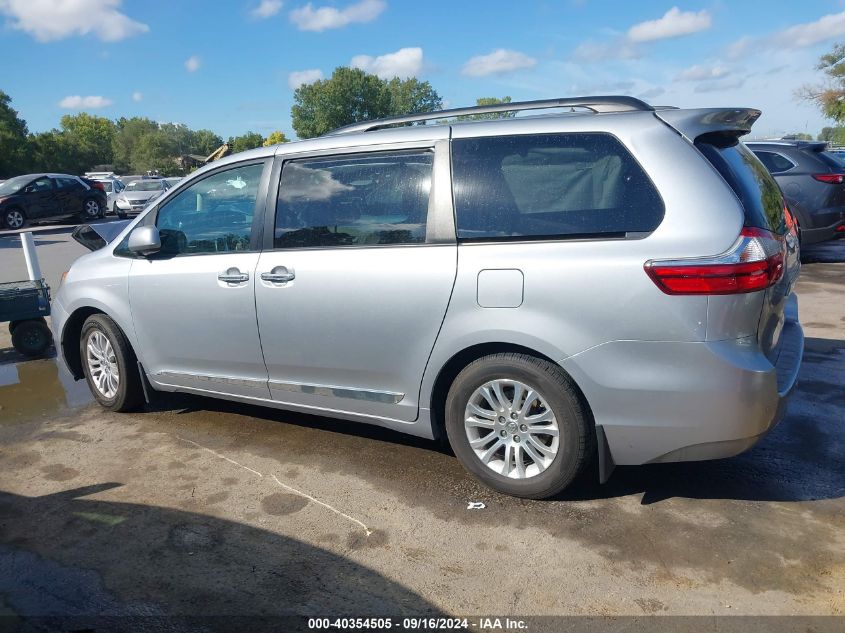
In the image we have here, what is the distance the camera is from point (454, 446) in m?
3.72

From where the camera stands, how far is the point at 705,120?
3336 millimetres

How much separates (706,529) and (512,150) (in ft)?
6.73

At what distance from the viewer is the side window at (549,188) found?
3.23 m

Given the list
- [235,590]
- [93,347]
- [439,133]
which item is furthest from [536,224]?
[93,347]

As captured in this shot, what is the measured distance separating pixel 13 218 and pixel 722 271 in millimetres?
22917

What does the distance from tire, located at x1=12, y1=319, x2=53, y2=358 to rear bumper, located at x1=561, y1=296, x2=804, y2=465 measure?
5.82 m

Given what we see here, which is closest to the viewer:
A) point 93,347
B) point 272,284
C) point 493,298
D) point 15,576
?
point 15,576

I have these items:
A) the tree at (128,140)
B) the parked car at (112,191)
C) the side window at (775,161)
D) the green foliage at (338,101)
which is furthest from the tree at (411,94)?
the side window at (775,161)

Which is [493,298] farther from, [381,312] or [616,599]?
[616,599]

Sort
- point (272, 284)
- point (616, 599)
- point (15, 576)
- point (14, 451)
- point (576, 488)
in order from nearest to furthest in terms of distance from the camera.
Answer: point (616, 599), point (15, 576), point (576, 488), point (272, 284), point (14, 451)

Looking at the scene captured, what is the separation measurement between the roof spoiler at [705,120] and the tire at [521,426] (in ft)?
4.19

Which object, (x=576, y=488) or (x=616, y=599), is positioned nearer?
(x=616, y=599)

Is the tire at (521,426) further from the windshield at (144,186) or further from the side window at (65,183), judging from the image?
the windshield at (144,186)

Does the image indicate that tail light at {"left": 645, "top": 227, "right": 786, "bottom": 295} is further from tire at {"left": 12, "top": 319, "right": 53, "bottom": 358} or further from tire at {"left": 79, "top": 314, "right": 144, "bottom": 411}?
tire at {"left": 12, "top": 319, "right": 53, "bottom": 358}
